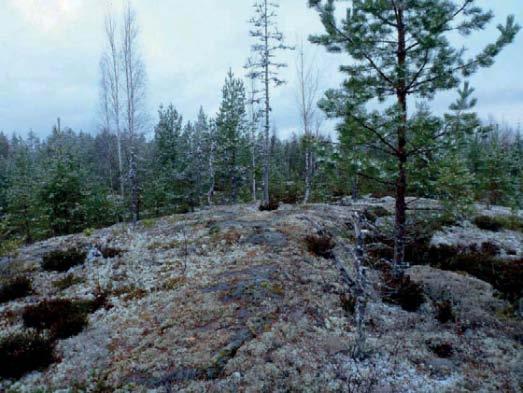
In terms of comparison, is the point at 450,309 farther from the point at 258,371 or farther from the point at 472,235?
the point at 472,235

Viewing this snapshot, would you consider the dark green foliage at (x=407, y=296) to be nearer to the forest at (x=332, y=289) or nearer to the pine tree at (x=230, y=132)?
the forest at (x=332, y=289)

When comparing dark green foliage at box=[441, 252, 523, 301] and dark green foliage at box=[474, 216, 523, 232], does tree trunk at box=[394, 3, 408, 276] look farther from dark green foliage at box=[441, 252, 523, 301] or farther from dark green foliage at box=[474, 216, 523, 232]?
dark green foliage at box=[474, 216, 523, 232]

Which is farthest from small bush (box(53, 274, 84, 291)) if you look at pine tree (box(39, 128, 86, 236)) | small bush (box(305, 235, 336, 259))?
pine tree (box(39, 128, 86, 236))

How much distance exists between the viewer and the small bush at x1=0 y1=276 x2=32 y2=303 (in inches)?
275

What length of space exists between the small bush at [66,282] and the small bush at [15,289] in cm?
56

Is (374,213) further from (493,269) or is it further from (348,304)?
(348,304)

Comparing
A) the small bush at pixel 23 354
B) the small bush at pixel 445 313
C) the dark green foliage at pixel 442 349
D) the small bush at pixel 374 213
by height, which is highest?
the small bush at pixel 374 213

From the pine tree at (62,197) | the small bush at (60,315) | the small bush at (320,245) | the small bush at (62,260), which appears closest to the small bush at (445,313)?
the small bush at (320,245)

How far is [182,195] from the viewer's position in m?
23.6

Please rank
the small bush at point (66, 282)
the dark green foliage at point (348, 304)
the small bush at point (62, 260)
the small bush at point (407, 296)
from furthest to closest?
the small bush at point (62, 260) → the small bush at point (66, 282) → the small bush at point (407, 296) → the dark green foliage at point (348, 304)

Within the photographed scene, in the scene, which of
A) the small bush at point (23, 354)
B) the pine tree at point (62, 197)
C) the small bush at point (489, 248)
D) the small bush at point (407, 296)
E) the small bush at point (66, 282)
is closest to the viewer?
the small bush at point (23, 354)

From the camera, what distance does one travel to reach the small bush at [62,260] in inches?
332

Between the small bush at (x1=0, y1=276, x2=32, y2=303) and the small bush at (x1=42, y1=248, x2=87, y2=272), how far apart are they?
94cm

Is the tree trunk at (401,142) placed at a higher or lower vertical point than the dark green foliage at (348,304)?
higher
